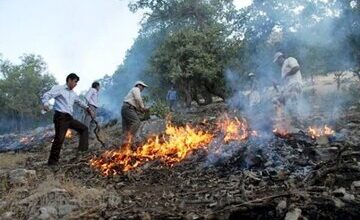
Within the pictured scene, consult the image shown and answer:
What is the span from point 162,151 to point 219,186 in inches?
93.8

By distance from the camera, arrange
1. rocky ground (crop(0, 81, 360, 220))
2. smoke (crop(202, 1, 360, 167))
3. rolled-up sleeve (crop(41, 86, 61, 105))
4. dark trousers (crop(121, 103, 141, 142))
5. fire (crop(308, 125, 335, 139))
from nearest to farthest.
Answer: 1. rocky ground (crop(0, 81, 360, 220))
2. fire (crop(308, 125, 335, 139))
3. rolled-up sleeve (crop(41, 86, 61, 105))
4. dark trousers (crop(121, 103, 141, 142))
5. smoke (crop(202, 1, 360, 167))

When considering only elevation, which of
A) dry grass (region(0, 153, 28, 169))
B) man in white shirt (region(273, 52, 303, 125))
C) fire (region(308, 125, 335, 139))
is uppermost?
man in white shirt (region(273, 52, 303, 125))

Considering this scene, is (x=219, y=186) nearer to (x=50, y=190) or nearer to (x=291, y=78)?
(x=50, y=190)

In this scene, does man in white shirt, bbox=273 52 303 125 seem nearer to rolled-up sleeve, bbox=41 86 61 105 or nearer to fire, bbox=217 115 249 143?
fire, bbox=217 115 249 143

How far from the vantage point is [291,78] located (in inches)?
432

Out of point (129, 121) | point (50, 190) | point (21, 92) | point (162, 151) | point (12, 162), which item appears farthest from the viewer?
point (21, 92)

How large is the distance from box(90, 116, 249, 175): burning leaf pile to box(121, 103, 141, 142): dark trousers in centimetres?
81

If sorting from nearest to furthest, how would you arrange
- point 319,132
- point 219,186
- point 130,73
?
1. point 219,186
2. point 319,132
3. point 130,73

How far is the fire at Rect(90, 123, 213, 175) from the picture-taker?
8.12 m

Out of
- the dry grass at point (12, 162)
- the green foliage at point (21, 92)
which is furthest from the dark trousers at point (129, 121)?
the green foliage at point (21, 92)

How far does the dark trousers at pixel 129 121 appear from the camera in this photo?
10023 mm

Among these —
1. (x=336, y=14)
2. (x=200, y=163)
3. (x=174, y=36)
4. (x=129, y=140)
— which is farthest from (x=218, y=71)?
(x=200, y=163)

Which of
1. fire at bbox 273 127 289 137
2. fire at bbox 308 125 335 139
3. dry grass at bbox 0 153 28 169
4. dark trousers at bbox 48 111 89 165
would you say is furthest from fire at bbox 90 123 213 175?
dry grass at bbox 0 153 28 169

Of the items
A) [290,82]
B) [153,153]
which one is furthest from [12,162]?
[290,82]
